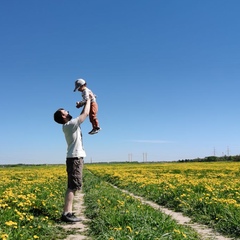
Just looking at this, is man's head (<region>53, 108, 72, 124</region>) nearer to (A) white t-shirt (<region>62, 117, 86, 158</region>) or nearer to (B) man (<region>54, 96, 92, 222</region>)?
(B) man (<region>54, 96, 92, 222</region>)

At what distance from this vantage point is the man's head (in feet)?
24.4

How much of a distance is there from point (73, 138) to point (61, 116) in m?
Result: 0.60

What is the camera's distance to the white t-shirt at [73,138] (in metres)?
7.26

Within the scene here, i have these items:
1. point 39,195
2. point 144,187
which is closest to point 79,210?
point 39,195

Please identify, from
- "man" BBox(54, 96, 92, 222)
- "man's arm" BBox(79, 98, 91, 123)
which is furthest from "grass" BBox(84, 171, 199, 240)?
"man's arm" BBox(79, 98, 91, 123)

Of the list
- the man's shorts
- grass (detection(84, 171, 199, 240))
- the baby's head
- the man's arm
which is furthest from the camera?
the man's shorts

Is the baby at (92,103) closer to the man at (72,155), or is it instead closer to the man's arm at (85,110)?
the man's arm at (85,110)

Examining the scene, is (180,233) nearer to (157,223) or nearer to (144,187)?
(157,223)

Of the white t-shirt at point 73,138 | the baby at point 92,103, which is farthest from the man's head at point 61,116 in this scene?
the baby at point 92,103

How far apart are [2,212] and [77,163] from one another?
82.1 inches

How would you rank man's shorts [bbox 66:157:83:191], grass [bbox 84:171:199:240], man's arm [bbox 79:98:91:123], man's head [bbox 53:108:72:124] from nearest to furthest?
grass [bbox 84:171:199:240], man's arm [bbox 79:98:91:123], man's shorts [bbox 66:157:83:191], man's head [bbox 53:108:72:124]

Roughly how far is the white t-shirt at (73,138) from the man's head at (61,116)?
0.42 feet

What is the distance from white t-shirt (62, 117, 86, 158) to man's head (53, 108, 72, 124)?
0.13m

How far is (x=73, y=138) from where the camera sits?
23.9ft
